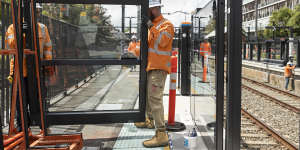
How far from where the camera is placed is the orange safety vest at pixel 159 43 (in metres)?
3.74

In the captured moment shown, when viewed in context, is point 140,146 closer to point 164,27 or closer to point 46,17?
point 164,27

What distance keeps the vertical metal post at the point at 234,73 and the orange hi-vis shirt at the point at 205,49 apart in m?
1.11

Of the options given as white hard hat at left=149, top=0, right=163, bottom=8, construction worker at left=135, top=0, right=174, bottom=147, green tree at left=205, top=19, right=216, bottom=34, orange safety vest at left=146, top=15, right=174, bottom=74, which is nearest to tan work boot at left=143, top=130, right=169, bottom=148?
construction worker at left=135, top=0, right=174, bottom=147


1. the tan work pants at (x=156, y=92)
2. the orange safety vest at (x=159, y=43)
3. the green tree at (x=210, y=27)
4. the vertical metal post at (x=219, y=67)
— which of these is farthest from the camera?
the tan work pants at (x=156, y=92)

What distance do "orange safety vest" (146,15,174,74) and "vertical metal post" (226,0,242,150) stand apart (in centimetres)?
122

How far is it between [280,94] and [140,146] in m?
8.23

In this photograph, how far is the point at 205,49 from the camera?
13.6ft

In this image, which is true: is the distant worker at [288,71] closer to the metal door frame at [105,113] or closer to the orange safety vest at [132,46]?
the metal door frame at [105,113]

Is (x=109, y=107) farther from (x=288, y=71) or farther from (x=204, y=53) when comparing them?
(x=288, y=71)

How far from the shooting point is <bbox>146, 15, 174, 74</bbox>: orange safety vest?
374cm

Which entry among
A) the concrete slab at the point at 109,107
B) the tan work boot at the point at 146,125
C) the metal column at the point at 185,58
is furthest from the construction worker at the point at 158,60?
the metal column at the point at 185,58

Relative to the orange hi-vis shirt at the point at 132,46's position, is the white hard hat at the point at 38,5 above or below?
above

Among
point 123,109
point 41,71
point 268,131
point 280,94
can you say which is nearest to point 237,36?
point 123,109

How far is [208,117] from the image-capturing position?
150 inches
